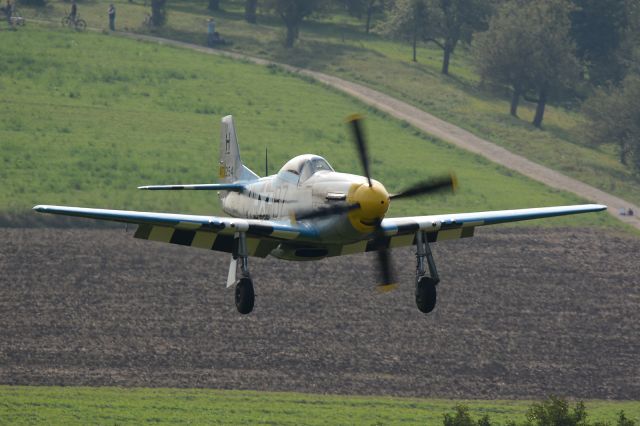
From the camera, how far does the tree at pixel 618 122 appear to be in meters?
144

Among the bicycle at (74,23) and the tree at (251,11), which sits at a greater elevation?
the tree at (251,11)

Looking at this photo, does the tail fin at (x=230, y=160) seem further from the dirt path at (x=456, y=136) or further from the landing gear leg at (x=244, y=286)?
the dirt path at (x=456, y=136)

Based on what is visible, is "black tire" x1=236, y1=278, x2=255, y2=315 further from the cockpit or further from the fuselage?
the cockpit

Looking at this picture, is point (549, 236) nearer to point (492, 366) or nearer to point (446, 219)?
point (492, 366)

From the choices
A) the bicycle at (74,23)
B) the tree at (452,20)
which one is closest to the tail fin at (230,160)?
the bicycle at (74,23)

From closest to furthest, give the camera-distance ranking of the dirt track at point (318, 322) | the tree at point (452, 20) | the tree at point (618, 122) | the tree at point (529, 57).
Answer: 1. the dirt track at point (318, 322)
2. the tree at point (618, 122)
3. the tree at point (529, 57)
4. the tree at point (452, 20)

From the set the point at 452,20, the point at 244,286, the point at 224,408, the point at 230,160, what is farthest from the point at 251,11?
the point at 244,286

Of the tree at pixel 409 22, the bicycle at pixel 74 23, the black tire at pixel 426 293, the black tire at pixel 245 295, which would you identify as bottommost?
the bicycle at pixel 74 23

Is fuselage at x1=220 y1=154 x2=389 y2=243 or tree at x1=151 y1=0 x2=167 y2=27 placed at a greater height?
fuselage at x1=220 y1=154 x2=389 y2=243

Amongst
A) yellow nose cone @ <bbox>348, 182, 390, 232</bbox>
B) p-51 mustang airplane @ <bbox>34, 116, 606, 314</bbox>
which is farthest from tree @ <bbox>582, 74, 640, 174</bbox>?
yellow nose cone @ <bbox>348, 182, 390, 232</bbox>

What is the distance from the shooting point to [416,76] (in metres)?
149

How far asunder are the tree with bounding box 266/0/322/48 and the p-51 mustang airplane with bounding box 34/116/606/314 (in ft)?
340

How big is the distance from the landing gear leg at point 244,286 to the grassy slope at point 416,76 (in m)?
89.9

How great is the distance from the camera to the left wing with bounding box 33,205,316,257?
143 ft
